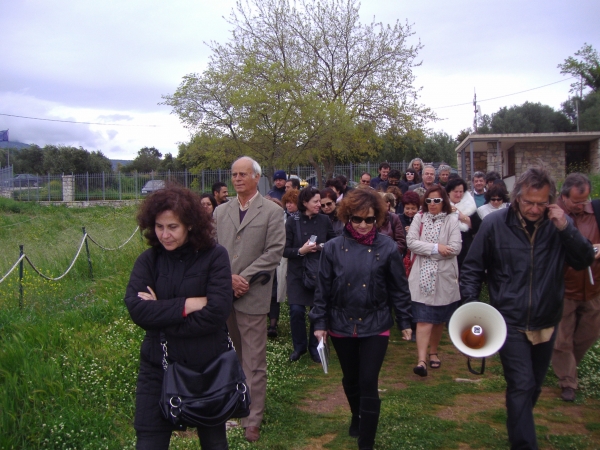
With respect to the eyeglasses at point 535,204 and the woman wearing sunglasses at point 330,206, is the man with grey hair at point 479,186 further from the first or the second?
the eyeglasses at point 535,204

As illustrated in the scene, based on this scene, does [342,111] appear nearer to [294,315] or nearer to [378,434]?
[294,315]

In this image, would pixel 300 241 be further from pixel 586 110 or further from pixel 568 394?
pixel 586 110

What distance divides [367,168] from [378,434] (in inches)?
800

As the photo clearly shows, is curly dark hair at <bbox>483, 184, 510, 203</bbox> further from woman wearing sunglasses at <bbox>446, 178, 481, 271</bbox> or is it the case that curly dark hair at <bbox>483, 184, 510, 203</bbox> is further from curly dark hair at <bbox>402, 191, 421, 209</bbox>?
curly dark hair at <bbox>402, 191, 421, 209</bbox>

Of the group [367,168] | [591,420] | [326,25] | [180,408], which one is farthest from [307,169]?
[180,408]

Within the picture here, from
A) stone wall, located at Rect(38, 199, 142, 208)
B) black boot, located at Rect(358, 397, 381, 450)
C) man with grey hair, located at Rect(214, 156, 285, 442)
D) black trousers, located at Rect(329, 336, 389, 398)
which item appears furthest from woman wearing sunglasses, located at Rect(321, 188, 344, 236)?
stone wall, located at Rect(38, 199, 142, 208)

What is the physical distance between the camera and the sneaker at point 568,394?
5320 mm

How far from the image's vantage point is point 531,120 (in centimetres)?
4631

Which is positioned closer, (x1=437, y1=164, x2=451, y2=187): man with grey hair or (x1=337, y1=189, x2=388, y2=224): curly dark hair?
(x1=337, y1=189, x2=388, y2=224): curly dark hair

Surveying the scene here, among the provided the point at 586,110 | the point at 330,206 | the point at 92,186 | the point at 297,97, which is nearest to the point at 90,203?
the point at 92,186

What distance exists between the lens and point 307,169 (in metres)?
27.3

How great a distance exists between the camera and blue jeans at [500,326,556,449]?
366 centimetres

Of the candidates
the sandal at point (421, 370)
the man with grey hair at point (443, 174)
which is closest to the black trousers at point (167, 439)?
the sandal at point (421, 370)

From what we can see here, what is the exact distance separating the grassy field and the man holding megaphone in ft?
2.85
